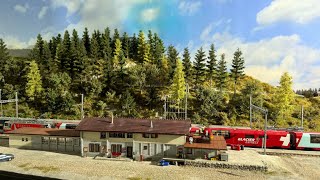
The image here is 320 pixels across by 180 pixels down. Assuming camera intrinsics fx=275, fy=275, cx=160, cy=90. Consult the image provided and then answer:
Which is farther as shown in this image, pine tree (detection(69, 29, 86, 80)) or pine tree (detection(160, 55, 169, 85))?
pine tree (detection(69, 29, 86, 80))

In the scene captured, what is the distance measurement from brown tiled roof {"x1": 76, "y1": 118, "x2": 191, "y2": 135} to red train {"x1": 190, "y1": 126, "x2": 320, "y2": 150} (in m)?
7.77

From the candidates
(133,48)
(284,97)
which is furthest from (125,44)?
(284,97)

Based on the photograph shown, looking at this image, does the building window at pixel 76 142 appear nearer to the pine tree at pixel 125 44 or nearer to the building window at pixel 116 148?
the building window at pixel 116 148

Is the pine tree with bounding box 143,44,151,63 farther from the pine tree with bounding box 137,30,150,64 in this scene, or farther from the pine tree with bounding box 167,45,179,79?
the pine tree with bounding box 167,45,179,79

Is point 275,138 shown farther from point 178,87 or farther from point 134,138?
point 178,87

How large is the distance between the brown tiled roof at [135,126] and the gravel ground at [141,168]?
469 cm

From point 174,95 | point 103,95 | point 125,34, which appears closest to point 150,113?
point 174,95

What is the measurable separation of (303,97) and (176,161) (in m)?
65.6

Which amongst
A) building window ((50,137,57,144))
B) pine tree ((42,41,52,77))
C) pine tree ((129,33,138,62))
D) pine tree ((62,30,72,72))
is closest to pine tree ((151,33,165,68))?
pine tree ((129,33,138,62))

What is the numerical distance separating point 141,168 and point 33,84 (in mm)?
56288

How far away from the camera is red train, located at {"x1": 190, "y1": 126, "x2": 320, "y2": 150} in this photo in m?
48.0

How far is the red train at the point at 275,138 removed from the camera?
4797 cm

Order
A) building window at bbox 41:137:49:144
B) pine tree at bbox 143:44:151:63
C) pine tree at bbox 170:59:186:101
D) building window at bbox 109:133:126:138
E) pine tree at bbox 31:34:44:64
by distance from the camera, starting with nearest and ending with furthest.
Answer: building window at bbox 109:133:126:138, building window at bbox 41:137:49:144, pine tree at bbox 170:59:186:101, pine tree at bbox 31:34:44:64, pine tree at bbox 143:44:151:63

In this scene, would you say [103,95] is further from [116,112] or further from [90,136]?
[90,136]
